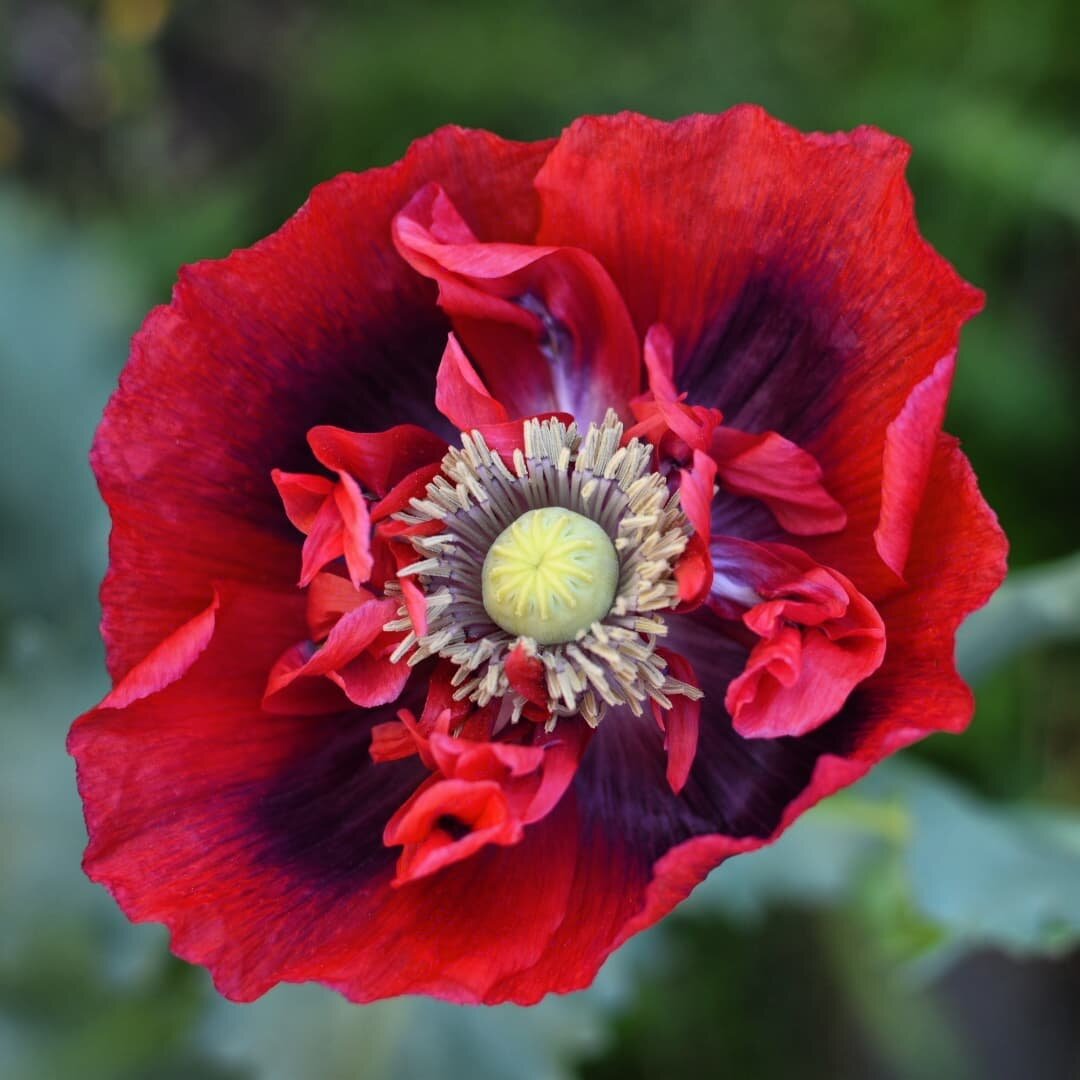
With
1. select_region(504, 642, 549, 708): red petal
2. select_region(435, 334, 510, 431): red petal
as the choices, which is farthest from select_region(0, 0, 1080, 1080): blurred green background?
select_region(435, 334, 510, 431): red petal

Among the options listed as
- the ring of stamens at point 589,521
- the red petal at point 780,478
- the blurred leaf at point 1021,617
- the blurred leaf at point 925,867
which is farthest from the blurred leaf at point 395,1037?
the red petal at point 780,478

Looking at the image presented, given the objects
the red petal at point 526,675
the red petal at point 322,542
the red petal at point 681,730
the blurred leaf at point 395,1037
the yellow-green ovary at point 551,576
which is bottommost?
the blurred leaf at point 395,1037

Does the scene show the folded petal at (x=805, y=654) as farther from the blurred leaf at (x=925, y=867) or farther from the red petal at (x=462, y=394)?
the blurred leaf at (x=925, y=867)

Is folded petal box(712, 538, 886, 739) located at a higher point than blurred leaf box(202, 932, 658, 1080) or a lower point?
higher

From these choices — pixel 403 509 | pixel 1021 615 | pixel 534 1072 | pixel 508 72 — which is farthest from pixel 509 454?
pixel 508 72

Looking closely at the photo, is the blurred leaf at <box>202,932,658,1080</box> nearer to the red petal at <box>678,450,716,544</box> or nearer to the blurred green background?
the blurred green background

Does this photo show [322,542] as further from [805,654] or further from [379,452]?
[805,654]

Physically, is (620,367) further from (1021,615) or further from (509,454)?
(1021,615)
